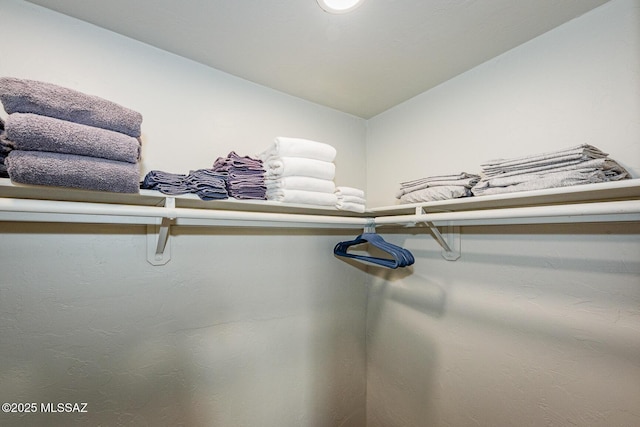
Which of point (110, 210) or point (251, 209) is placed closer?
point (110, 210)

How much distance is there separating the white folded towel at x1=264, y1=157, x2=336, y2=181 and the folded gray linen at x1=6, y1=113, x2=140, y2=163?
460mm

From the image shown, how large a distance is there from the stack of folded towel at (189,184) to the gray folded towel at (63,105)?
0.47 feet

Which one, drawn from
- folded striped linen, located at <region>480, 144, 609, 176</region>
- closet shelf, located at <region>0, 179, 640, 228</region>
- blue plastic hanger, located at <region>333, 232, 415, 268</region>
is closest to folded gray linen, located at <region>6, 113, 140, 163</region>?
closet shelf, located at <region>0, 179, 640, 228</region>

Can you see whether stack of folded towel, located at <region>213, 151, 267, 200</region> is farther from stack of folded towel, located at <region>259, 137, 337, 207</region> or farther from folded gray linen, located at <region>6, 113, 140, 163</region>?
folded gray linen, located at <region>6, 113, 140, 163</region>

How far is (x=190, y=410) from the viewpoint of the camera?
105cm

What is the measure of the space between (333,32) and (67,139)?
0.86 meters

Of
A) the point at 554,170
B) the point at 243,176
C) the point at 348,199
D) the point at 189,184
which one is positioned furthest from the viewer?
the point at 348,199

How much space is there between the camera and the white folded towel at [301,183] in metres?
1.02

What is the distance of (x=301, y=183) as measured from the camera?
1.04m

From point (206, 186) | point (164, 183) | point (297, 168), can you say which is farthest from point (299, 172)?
point (164, 183)

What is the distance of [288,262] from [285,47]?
3.06 feet

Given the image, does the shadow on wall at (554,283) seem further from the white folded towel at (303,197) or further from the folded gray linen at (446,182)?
the white folded towel at (303,197)

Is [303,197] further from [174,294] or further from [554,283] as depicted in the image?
[554,283]

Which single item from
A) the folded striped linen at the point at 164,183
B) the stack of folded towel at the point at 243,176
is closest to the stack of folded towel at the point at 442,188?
the stack of folded towel at the point at 243,176
